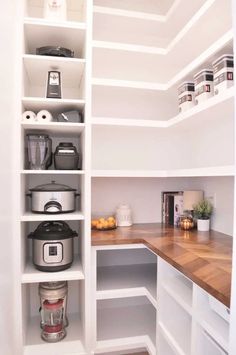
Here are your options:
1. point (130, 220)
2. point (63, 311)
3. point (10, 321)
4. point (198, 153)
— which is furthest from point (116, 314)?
point (198, 153)

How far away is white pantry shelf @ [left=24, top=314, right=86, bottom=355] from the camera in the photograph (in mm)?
1598

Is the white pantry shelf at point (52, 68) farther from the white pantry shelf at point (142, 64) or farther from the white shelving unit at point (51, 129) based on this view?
the white pantry shelf at point (142, 64)

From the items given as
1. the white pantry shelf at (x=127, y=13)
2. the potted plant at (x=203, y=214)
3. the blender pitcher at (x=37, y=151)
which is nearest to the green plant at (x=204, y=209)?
the potted plant at (x=203, y=214)

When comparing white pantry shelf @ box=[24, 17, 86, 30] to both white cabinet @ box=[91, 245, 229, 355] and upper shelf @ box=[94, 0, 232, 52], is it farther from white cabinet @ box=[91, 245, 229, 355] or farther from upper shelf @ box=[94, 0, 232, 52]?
white cabinet @ box=[91, 245, 229, 355]

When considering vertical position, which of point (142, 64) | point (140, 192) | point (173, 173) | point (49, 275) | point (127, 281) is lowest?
point (127, 281)

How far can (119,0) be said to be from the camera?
1870mm

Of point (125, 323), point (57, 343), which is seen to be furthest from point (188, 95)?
point (57, 343)

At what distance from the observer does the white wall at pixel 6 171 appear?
1.17 metres

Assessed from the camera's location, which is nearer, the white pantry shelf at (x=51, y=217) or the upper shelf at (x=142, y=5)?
the white pantry shelf at (x=51, y=217)

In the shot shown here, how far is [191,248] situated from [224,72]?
898mm

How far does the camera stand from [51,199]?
5.37 ft

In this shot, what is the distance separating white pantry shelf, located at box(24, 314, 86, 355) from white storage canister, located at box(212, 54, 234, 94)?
1.67 m

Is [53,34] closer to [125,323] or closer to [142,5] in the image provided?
[142,5]

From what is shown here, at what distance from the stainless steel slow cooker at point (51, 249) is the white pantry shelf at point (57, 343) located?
462mm
